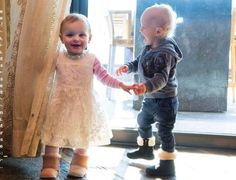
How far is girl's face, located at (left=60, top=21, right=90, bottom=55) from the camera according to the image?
128 cm

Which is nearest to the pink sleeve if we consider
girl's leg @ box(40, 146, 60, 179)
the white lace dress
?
the white lace dress

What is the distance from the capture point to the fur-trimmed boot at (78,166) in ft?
4.33

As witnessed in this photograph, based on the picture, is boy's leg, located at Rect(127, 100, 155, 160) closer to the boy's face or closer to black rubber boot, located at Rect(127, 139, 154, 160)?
black rubber boot, located at Rect(127, 139, 154, 160)

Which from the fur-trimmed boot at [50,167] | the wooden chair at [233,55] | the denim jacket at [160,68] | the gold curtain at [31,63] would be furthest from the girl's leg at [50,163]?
the wooden chair at [233,55]

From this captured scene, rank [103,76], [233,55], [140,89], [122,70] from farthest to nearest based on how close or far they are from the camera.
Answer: [233,55]
[122,70]
[103,76]
[140,89]

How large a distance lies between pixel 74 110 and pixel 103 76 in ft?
0.57

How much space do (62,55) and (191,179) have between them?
0.72m

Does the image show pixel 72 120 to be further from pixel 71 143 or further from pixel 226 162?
pixel 226 162

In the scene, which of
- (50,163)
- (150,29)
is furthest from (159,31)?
(50,163)

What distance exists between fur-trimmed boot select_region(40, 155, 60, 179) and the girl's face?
1.40 feet

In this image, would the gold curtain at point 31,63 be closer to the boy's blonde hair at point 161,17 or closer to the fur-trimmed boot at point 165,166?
the boy's blonde hair at point 161,17

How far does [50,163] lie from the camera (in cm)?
131

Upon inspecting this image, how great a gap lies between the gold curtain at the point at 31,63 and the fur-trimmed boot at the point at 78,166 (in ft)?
0.61

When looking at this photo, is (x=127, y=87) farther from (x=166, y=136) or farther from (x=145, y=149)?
(x=145, y=149)
